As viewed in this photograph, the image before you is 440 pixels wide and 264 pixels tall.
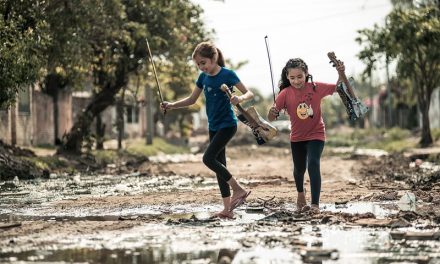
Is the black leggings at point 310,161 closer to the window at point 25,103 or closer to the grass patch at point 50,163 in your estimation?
the grass patch at point 50,163

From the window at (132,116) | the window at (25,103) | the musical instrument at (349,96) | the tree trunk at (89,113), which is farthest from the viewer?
the window at (132,116)

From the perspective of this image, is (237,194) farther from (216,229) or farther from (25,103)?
(25,103)

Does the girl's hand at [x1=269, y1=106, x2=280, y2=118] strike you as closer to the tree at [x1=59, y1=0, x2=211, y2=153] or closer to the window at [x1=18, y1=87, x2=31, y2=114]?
the tree at [x1=59, y1=0, x2=211, y2=153]

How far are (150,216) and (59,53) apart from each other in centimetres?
1218

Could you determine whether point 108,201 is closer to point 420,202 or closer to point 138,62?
point 420,202

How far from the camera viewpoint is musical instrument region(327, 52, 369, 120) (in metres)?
8.88

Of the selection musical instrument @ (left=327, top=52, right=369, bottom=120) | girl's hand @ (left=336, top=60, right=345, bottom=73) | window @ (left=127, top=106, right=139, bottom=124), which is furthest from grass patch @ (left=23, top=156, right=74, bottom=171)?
window @ (left=127, top=106, right=139, bottom=124)

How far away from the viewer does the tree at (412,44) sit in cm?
2700

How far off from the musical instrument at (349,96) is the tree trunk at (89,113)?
17.4 m

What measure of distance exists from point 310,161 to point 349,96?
3.03 feet

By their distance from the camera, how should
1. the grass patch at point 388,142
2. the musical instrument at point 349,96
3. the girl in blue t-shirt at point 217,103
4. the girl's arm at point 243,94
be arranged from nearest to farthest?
the girl's arm at point 243,94, the girl in blue t-shirt at point 217,103, the musical instrument at point 349,96, the grass patch at point 388,142

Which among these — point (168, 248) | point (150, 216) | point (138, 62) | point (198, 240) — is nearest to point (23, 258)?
point (168, 248)

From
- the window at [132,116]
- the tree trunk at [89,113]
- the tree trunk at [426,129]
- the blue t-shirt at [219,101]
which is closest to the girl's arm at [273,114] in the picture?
the blue t-shirt at [219,101]

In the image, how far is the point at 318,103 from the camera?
888cm
